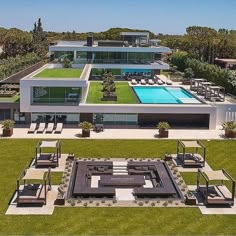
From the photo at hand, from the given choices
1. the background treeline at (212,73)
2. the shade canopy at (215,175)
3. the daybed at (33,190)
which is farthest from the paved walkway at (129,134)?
the background treeline at (212,73)

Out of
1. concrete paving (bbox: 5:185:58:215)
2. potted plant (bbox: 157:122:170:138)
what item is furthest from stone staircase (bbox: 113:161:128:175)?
potted plant (bbox: 157:122:170:138)

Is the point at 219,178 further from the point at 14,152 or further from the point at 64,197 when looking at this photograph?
the point at 14,152

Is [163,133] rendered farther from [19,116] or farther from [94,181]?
[19,116]

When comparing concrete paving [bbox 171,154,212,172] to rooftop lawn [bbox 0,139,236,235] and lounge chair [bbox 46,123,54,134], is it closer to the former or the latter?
rooftop lawn [bbox 0,139,236,235]

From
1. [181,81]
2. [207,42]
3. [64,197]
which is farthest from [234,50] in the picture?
[64,197]

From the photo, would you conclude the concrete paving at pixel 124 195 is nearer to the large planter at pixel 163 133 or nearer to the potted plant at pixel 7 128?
the large planter at pixel 163 133
